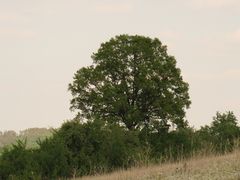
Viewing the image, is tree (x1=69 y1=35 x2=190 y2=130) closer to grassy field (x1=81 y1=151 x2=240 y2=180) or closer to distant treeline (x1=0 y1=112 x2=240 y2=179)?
distant treeline (x1=0 y1=112 x2=240 y2=179)

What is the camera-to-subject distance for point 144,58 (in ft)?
155

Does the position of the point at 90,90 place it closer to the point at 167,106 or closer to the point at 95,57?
the point at 95,57

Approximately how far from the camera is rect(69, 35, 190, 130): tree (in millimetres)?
44656

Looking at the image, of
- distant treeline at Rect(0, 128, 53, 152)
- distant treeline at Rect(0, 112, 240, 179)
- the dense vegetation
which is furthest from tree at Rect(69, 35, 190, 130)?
distant treeline at Rect(0, 128, 53, 152)

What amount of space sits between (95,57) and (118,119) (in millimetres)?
6934

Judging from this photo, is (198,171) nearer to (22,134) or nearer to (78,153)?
(78,153)

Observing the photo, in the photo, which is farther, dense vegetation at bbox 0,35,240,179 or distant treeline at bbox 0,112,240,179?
dense vegetation at bbox 0,35,240,179

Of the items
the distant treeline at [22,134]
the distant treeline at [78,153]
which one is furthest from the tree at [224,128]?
the distant treeline at [22,134]

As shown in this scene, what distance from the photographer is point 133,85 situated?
46281 millimetres

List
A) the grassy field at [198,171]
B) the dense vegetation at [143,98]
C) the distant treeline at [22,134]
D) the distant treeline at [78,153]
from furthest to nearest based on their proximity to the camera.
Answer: the distant treeline at [22,134] → the dense vegetation at [143,98] → the distant treeline at [78,153] → the grassy field at [198,171]

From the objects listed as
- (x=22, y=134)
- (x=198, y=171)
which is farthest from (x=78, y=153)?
(x=22, y=134)

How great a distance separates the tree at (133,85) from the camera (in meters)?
44.7

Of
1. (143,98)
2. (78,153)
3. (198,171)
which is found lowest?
(198,171)

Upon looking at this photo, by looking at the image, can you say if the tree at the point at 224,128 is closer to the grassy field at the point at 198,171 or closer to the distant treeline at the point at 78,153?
the distant treeline at the point at 78,153
